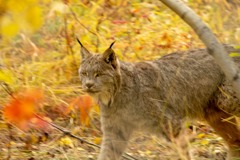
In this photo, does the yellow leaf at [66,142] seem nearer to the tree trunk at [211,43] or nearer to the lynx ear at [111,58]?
the lynx ear at [111,58]

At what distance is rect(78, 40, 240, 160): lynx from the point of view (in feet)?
17.5

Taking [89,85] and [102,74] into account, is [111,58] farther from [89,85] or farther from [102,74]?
[89,85]

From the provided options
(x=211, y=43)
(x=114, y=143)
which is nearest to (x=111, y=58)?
(x=114, y=143)

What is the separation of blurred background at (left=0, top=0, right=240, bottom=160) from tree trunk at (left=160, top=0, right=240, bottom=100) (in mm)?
1823

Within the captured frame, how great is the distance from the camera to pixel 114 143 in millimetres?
5363

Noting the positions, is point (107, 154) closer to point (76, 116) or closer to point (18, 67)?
point (76, 116)

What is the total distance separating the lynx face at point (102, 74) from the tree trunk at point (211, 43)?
6.37 feet

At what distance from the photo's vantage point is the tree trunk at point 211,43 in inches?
131

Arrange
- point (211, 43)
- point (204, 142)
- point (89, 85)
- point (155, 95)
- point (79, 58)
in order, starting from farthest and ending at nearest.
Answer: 1. point (79, 58)
2. point (204, 142)
3. point (155, 95)
4. point (89, 85)
5. point (211, 43)

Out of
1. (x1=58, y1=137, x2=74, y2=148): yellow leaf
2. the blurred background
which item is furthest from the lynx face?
(x1=58, y1=137, x2=74, y2=148): yellow leaf

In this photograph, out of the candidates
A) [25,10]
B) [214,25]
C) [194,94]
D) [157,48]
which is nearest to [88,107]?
[194,94]

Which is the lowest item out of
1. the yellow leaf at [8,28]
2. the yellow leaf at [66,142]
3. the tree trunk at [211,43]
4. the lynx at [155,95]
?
the yellow leaf at [66,142]

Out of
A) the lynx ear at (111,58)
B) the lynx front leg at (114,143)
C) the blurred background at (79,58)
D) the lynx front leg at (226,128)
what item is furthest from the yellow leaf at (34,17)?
the lynx front leg at (226,128)

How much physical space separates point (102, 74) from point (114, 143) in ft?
2.17
